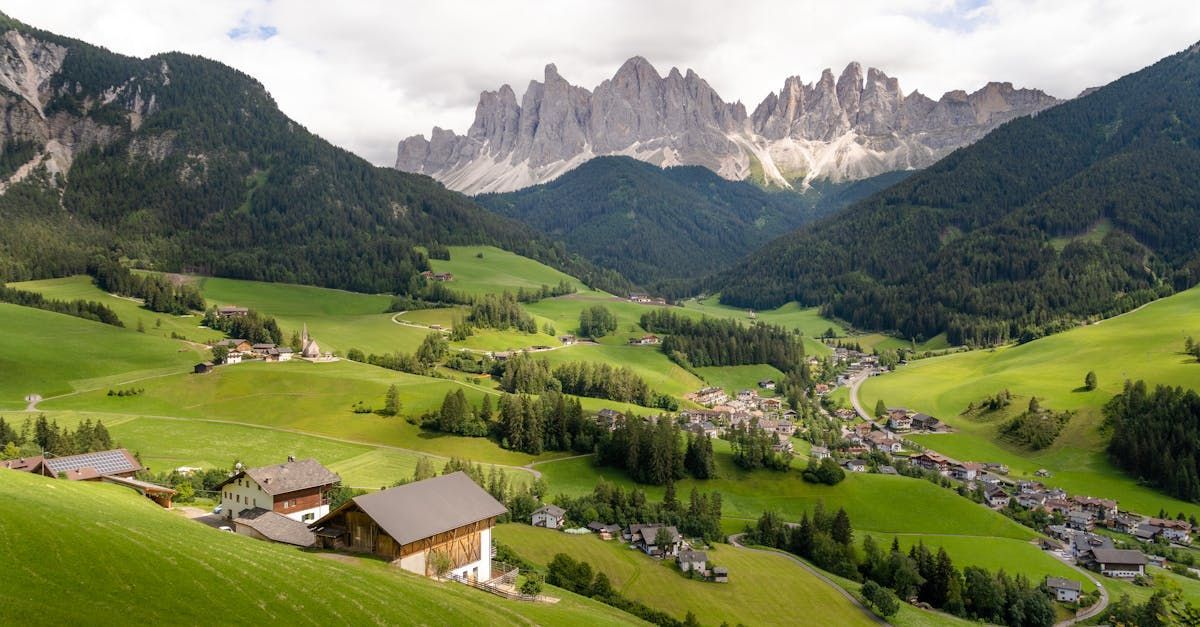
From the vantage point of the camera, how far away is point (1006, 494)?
108 meters

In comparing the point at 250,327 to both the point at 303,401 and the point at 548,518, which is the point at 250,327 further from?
the point at 548,518

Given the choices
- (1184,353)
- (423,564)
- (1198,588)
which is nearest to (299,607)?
(423,564)

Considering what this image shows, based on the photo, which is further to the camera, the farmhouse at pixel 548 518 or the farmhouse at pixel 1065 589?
the farmhouse at pixel 548 518

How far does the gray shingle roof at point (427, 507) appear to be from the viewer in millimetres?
44312

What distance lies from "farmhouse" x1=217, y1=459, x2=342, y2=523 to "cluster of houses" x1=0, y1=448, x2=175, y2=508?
17.2ft

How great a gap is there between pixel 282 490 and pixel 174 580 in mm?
29611

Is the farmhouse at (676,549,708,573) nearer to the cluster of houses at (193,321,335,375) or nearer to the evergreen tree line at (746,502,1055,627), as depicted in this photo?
the evergreen tree line at (746,502,1055,627)

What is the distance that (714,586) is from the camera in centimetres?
6812

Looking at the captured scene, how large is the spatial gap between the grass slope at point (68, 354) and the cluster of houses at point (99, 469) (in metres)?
50.8

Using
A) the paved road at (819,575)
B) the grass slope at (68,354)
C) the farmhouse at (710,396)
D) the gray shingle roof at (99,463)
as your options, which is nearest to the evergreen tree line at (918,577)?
the paved road at (819,575)

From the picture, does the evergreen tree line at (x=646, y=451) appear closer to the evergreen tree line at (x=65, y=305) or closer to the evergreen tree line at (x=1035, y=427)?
the evergreen tree line at (x=1035, y=427)

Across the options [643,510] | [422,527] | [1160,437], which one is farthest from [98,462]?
[1160,437]

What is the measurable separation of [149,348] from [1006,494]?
142m

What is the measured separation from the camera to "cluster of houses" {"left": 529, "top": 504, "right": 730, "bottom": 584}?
7062 cm
